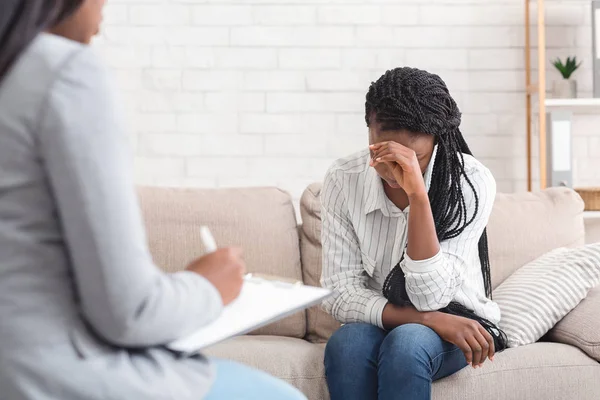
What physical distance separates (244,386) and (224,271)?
0.45 ft

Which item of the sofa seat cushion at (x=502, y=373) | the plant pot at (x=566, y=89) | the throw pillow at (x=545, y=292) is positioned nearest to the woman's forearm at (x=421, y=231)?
the sofa seat cushion at (x=502, y=373)

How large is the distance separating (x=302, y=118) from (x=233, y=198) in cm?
86

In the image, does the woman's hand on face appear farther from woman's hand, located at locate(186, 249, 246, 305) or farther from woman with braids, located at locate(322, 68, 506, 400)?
woman's hand, located at locate(186, 249, 246, 305)

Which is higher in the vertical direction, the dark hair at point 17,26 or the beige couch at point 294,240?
the dark hair at point 17,26

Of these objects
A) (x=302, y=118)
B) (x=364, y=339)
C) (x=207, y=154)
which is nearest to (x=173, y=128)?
(x=207, y=154)

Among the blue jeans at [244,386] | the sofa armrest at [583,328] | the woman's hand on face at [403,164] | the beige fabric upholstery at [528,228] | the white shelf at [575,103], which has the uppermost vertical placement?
the white shelf at [575,103]

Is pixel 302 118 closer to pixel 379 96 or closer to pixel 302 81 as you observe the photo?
pixel 302 81

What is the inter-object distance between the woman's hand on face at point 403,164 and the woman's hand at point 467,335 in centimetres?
30

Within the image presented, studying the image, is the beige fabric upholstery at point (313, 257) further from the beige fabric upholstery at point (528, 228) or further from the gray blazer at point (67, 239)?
the gray blazer at point (67, 239)

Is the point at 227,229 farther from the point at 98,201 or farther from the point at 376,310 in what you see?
the point at 98,201

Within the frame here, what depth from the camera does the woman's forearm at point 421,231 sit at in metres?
1.83

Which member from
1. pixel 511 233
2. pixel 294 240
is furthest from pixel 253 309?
pixel 511 233

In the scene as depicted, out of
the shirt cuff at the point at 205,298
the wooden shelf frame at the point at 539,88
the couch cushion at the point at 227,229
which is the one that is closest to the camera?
the shirt cuff at the point at 205,298

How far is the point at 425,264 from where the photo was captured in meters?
1.82
